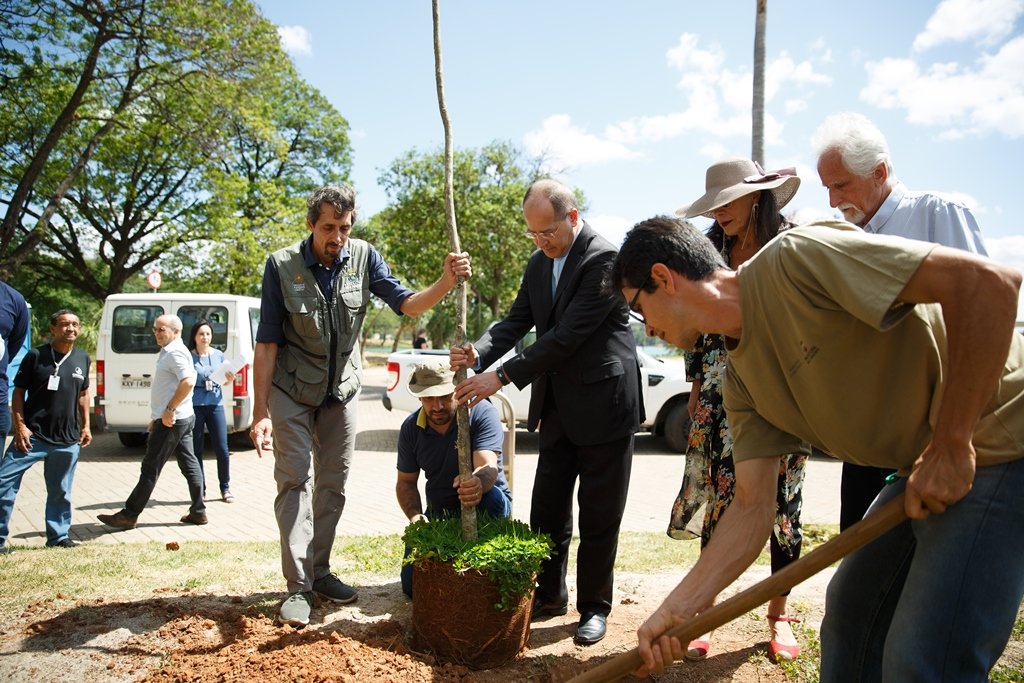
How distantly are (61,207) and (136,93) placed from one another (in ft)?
18.8

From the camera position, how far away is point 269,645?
3309 millimetres

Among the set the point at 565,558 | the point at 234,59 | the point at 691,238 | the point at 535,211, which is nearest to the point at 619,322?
the point at 535,211

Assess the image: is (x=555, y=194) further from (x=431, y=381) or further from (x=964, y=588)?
(x=964, y=588)

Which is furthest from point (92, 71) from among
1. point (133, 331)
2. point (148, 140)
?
point (133, 331)

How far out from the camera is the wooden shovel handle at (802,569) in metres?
1.92

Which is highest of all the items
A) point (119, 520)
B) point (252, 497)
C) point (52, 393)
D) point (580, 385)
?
point (580, 385)

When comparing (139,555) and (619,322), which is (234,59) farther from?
(619,322)

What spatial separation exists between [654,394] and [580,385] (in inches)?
282

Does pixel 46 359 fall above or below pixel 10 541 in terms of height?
above

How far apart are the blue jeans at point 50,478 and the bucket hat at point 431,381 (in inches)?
119

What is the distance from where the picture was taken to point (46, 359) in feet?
18.7

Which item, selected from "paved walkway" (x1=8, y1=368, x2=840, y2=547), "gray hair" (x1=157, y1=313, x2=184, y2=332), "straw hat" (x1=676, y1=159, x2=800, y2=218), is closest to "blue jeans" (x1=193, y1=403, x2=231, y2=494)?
"paved walkway" (x1=8, y1=368, x2=840, y2=547)

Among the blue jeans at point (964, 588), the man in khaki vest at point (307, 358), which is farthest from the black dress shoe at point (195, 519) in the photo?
the blue jeans at point (964, 588)

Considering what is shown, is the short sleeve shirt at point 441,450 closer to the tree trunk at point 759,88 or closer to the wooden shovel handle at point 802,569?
the wooden shovel handle at point 802,569
